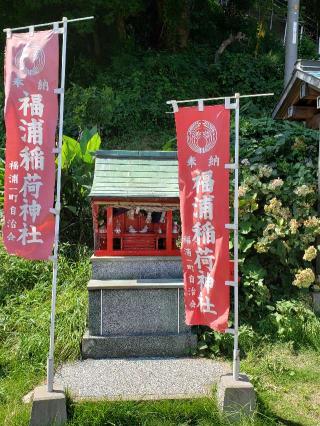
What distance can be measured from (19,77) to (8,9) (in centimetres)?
1035

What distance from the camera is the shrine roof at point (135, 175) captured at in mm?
5789

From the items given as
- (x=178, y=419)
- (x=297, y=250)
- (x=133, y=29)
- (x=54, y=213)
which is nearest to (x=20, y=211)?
(x=54, y=213)

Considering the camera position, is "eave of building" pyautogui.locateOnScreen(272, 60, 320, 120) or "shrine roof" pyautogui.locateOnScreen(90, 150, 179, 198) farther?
"eave of building" pyautogui.locateOnScreen(272, 60, 320, 120)

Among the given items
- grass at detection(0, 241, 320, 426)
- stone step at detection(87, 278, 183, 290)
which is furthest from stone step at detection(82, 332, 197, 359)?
stone step at detection(87, 278, 183, 290)

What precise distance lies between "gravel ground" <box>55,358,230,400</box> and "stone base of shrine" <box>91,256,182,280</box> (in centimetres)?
107

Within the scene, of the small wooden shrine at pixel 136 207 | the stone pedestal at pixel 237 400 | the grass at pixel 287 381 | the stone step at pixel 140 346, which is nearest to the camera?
the stone pedestal at pixel 237 400

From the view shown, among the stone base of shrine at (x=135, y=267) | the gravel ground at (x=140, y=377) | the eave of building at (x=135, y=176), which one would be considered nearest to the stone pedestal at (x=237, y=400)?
the gravel ground at (x=140, y=377)

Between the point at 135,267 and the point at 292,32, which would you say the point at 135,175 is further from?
the point at 292,32

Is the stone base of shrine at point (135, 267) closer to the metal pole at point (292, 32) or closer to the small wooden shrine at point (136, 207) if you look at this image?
the small wooden shrine at point (136, 207)

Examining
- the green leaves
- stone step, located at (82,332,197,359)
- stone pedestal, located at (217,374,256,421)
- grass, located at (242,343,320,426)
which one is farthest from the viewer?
the green leaves

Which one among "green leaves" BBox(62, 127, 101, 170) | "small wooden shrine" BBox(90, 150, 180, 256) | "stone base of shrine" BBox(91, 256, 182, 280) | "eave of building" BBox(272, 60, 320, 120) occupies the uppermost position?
"eave of building" BBox(272, 60, 320, 120)

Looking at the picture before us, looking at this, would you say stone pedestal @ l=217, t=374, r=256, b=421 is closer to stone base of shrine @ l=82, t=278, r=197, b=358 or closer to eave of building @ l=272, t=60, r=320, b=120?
stone base of shrine @ l=82, t=278, r=197, b=358

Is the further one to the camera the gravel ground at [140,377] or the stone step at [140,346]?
the stone step at [140,346]

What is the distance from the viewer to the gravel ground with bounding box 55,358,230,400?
184 inches
